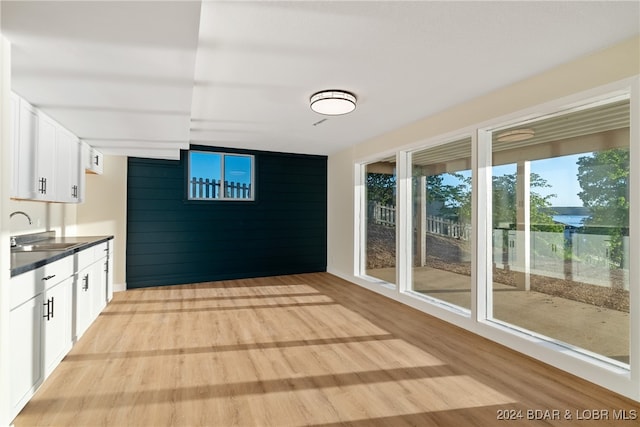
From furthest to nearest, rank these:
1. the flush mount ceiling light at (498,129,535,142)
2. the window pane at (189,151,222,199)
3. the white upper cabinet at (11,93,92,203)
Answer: the window pane at (189,151,222,199) → the flush mount ceiling light at (498,129,535,142) → the white upper cabinet at (11,93,92,203)

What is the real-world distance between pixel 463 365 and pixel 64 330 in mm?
3499

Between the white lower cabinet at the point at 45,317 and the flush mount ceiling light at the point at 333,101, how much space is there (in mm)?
2769

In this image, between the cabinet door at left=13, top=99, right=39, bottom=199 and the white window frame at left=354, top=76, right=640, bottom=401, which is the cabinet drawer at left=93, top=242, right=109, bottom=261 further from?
the white window frame at left=354, top=76, right=640, bottom=401

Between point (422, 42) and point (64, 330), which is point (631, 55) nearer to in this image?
point (422, 42)

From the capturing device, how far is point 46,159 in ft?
10.9

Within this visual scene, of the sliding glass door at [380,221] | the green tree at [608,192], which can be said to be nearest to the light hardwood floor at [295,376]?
the green tree at [608,192]

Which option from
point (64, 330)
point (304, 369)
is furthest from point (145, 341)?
point (304, 369)

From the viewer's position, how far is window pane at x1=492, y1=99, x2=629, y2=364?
260 cm

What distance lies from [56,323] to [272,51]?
2.81 meters

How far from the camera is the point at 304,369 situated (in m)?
2.77

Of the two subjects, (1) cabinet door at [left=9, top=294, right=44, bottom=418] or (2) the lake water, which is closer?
(1) cabinet door at [left=9, top=294, right=44, bottom=418]

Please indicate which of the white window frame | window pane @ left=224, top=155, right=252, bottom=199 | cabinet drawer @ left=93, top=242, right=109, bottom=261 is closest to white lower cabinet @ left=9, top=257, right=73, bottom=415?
cabinet drawer @ left=93, top=242, right=109, bottom=261

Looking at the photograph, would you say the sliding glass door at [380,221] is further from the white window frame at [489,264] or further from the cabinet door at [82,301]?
the cabinet door at [82,301]

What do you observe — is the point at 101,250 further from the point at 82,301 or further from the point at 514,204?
the point at 514,204
